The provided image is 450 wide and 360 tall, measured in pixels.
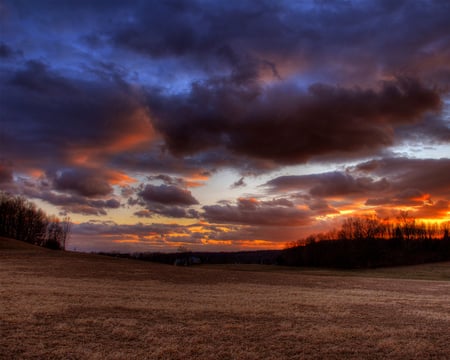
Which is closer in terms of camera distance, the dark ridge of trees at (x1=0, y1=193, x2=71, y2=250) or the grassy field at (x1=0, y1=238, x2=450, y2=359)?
the grassy field at (x1=0, y1=238, x2=450, y2=359)

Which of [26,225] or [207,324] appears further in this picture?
[26,225]

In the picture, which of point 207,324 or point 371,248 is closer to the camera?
point 207,324

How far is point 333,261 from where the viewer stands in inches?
4013

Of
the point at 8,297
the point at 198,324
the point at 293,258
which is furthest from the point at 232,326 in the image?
the point at 293,258

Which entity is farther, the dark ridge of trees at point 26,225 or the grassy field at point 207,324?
the dark ridge of trees at point 26,225

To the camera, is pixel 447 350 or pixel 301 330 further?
pixel 301 330

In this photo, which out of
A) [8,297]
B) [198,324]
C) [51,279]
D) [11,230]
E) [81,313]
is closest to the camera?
[198,324]

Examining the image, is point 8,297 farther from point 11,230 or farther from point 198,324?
point 11,230

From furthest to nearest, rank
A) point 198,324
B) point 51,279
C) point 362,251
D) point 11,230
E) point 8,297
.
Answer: point 11,230
point 362,251
point 51,279
point 8,297
point 198,324

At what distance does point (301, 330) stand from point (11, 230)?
11306cm

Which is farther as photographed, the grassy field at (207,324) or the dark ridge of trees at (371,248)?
the dark ridge of trees at (371,248)

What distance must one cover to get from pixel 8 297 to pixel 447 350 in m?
18.2

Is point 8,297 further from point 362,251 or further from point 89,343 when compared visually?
point 362,251

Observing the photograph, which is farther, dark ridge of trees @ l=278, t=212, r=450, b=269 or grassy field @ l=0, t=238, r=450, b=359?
dark ridge of trees @ l=278, t=212, r=450, b=269
